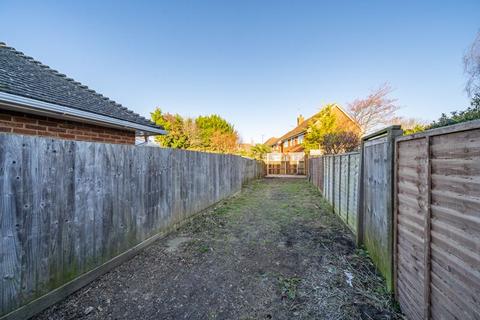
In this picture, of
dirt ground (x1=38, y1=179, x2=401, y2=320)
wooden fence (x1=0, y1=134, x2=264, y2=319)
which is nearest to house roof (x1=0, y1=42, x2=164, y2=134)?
wooden fence (x1=0, y1=134, x2=264, y2=319)

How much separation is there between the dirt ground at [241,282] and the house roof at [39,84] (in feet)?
9.38

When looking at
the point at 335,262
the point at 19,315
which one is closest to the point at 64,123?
the point at 19,315

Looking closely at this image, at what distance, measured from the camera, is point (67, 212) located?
2346 mm

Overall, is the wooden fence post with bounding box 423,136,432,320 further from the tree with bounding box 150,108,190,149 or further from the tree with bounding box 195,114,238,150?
the tree with bounding box 195,114,238,150

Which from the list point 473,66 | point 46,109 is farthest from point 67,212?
point 473,66

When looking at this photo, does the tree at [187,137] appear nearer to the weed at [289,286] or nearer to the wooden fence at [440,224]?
the weed at [289,286]

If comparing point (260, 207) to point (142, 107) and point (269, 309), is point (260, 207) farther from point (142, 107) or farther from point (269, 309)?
point (142, 107)

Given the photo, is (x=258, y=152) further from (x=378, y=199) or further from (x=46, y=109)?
(x=46, y=109)

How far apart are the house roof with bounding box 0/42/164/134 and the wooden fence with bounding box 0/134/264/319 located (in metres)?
1.54

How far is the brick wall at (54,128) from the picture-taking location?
10.1 feet

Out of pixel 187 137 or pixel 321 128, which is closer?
pixel 321 128

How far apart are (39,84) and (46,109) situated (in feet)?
4.21

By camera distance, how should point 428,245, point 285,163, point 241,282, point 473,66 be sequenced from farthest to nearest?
point 285,163 < point 473,66 < point 241,282 < point 428,245

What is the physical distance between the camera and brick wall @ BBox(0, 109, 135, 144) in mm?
3088
